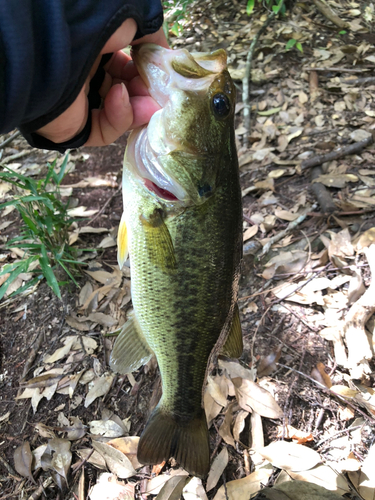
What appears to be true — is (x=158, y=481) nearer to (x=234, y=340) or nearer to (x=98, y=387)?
(x=98, y=387)

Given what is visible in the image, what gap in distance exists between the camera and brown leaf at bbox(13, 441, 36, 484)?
6.72ft

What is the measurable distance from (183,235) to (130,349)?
677mm

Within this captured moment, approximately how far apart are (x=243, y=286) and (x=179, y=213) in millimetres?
1472

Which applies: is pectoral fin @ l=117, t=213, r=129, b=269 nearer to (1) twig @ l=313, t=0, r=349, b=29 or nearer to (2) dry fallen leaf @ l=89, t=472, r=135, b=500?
(2) dry fallen leaf @ l=89, t=472, r=135, b=500

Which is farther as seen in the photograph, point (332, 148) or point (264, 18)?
point (264, 18)

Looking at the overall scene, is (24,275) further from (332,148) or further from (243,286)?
(332,148)

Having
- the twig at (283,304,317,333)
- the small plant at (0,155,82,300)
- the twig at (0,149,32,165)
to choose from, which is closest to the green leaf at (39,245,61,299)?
the small plant at (0,155,82,300)

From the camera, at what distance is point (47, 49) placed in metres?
1.03

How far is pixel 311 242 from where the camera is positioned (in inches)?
116

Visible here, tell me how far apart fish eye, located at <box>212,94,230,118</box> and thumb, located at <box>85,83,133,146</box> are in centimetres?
36

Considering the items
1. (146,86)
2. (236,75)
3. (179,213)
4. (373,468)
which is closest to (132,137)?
(146,86)

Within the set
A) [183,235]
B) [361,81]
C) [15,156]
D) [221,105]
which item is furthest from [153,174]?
[361,81]

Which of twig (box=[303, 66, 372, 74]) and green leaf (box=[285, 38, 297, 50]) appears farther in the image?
green leaf (box=[285, 38, 297, 50])

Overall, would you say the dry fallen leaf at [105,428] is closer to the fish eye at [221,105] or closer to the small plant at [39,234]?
the small plant at [39,234]
